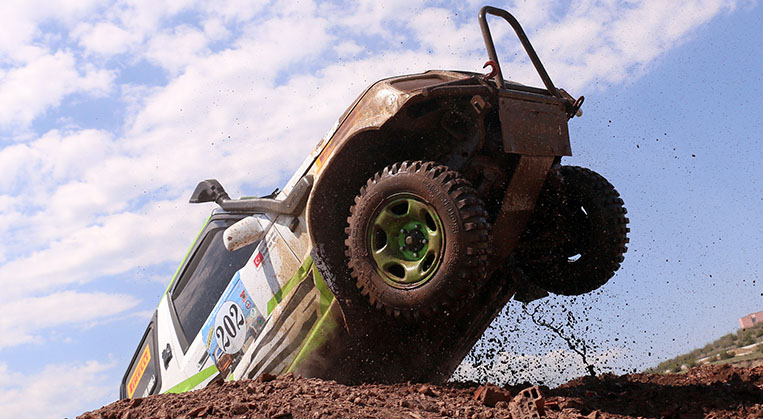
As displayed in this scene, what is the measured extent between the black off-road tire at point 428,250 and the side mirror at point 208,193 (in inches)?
70.1

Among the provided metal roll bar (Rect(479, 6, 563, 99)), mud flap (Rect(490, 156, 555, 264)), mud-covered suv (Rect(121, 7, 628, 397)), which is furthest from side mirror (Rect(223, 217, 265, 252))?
metal roll bar (Rect(479, 6, 563, 99))

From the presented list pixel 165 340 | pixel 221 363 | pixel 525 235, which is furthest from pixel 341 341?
pixel 165 340

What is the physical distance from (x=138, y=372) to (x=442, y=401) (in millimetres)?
4299

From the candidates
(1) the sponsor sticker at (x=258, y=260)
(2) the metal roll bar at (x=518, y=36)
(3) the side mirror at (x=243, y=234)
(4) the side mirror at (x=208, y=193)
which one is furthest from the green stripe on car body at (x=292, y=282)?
(2) the metal roll bar at (x=518, y=36)

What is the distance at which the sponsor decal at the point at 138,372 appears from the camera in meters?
7.04

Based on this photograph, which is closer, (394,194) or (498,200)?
(394,194)

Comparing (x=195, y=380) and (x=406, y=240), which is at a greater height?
(x=195, y=380)

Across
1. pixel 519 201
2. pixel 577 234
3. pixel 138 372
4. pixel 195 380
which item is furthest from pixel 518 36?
pixel 138 372

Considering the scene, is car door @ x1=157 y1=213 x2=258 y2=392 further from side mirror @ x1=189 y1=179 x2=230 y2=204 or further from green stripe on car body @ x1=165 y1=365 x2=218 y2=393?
side mirror @ x1=189 y1=179 x2=230 y2=204

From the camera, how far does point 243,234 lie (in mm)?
5336

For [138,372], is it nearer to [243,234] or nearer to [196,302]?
[196,302]

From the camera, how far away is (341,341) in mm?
5070

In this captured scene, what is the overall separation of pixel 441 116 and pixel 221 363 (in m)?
2.85

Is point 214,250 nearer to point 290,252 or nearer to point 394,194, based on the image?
point 290,252
